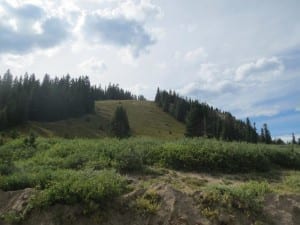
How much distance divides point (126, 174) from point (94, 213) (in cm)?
370

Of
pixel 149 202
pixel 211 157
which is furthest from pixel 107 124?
pixel 149 202

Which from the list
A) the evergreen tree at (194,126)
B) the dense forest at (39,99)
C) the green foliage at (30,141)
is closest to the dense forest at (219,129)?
the evergreen tree at (194,126)

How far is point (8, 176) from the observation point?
11.6m

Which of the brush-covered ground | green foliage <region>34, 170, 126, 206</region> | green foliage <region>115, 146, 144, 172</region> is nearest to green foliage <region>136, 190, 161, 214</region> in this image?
the brush-covered ground

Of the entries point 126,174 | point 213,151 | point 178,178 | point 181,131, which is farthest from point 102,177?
point 181,131

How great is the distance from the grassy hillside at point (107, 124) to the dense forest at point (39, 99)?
2876 mm

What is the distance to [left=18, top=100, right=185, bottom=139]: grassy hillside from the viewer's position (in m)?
98.8

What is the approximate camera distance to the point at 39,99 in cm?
10356

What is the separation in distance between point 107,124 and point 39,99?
79.7 ft

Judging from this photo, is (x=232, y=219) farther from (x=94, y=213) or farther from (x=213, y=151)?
(x=213, y=151)

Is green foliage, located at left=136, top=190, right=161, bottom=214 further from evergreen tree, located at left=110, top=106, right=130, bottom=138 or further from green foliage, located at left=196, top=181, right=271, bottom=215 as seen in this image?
evergreen tree, located at left=110, top=106, right=130, bottom=138

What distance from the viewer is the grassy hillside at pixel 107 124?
3890 inches

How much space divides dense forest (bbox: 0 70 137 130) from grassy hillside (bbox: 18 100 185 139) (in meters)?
2.88

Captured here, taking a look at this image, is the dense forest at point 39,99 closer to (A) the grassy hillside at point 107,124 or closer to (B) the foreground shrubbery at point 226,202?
(A) the grassy hillside at point 107,124
